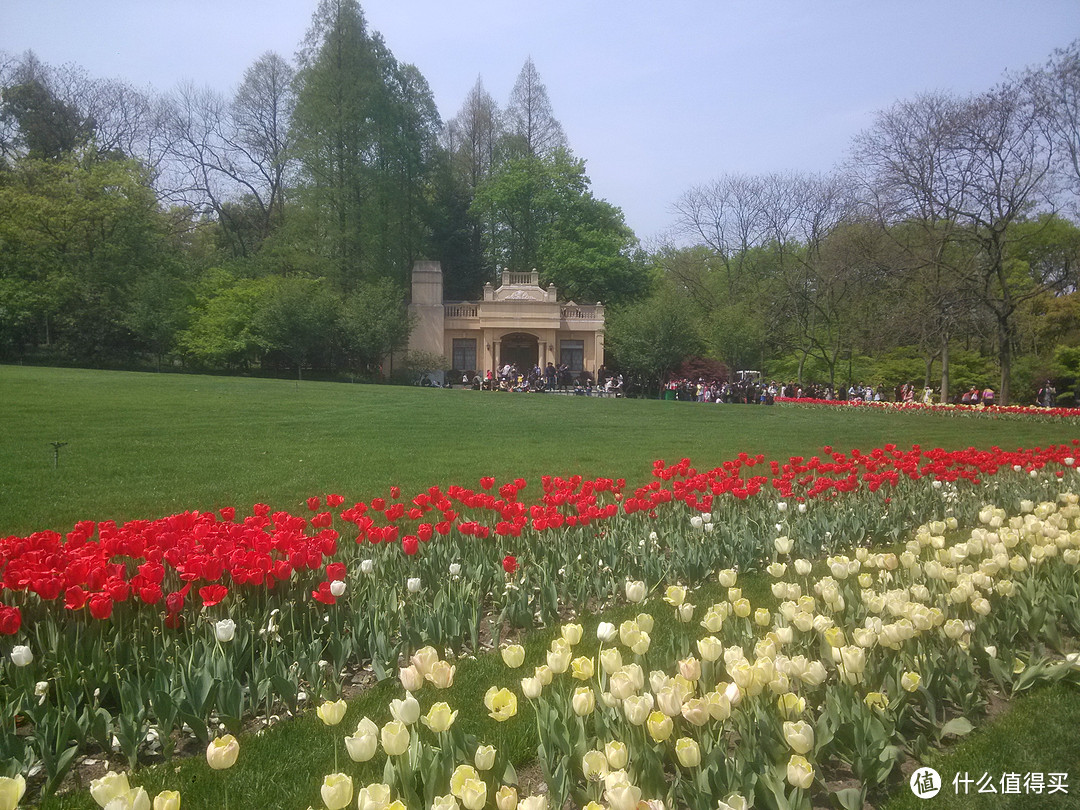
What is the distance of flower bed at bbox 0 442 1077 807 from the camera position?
10.6 ft

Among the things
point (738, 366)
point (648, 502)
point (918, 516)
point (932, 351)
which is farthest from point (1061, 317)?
point (648, 502)

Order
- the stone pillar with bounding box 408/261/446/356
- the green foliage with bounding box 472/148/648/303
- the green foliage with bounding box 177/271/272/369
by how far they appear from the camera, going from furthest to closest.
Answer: the green foliage with bounding box 472/148/648/303
the stone pillar with bounding box 408/261/446/356
the green foliage with bounding box 177/271/272/369

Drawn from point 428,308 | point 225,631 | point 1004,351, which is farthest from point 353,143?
point 225,631

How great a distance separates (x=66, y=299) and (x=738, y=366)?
108ft

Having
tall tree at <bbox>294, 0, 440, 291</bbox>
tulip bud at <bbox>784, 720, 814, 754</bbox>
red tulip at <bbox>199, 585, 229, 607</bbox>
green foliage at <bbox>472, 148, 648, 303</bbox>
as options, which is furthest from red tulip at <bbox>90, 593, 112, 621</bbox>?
green foliage at <bbox>472, 148, 648, 303</bbox>

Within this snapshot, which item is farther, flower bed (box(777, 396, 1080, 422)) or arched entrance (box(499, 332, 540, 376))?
arched entrance (box(499, 332, 540, 376))

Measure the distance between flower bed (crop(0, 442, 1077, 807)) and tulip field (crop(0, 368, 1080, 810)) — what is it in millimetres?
20

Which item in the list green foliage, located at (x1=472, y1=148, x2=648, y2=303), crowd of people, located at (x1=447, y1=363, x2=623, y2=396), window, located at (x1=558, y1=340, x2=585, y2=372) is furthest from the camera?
green foliage, located at (x1=472, y1=148, x2=648, y2=303)

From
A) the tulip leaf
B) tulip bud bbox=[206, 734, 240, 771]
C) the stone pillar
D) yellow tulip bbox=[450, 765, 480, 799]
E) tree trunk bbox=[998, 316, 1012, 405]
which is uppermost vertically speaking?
the stone pillar

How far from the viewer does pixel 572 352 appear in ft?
156

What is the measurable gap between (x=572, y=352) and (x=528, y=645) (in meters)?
43.5

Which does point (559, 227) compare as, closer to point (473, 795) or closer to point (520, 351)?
point (520, 351)

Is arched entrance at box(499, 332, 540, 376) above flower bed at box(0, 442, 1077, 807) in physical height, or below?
above

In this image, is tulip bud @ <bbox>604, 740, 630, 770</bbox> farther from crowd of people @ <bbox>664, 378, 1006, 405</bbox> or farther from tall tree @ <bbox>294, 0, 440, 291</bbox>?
tall tree @ <bbox>294, 0, 440, 291</bbox>
